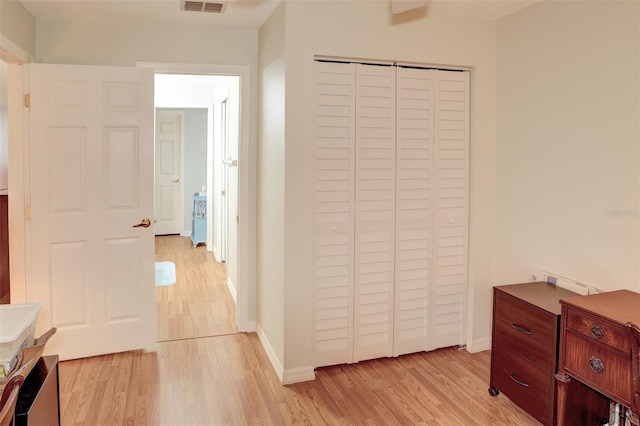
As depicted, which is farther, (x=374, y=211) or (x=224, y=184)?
(x=224, y=184)

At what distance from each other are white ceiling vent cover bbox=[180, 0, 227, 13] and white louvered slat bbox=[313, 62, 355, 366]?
2.38ft

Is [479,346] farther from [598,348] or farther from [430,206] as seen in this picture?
[598,348]

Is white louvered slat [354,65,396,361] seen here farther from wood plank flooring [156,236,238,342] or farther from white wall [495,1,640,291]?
wood plank flooring [156,236,238,342]

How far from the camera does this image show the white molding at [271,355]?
9.58 ft

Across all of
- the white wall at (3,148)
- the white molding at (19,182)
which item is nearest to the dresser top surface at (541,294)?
the white molding at (19,182)

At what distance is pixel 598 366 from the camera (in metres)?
1.98

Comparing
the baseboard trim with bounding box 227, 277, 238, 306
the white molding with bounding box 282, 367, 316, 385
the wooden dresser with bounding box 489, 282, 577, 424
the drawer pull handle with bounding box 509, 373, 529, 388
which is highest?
the wooden dresser with bounding box 489, 282, 577, 424

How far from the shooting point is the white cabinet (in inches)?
115

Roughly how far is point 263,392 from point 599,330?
180cm

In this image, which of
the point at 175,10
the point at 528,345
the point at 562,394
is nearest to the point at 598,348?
the point at 562,394

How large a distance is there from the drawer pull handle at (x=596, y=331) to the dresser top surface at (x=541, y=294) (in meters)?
0.25

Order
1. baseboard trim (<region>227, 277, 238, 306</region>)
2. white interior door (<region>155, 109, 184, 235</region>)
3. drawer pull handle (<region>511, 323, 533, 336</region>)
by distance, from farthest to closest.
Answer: white interior door (<region>155, 109, 184, 235</region>) < baseboard trim (<region>227, 277, 238, 306</region>) < drawer pull handle (<region>511, 323, 533, 336</region>)

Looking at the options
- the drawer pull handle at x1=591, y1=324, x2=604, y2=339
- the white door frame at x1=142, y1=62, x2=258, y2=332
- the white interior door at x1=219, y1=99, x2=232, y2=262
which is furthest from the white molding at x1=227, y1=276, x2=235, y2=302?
the drawer pull handle at x1=591, y1=324, x2=604, y2=339

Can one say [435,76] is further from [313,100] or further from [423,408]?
[423,408]
